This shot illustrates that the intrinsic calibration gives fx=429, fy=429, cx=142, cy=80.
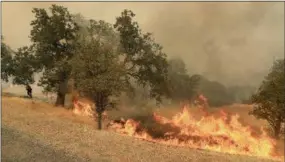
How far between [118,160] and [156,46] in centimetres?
3167

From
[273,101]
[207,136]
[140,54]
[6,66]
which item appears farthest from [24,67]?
[273,101]

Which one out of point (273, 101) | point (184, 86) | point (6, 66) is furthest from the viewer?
point (184, 86)

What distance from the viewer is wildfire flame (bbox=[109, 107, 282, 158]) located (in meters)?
48.8

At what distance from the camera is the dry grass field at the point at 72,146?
34219 millimetres

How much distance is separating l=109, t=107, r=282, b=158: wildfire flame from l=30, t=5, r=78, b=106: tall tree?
10.4 m

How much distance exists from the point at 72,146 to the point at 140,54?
28896 millimetres

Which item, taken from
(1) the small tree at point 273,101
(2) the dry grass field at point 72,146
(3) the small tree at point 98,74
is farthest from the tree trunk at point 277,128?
(3) the small tree at point 98,74

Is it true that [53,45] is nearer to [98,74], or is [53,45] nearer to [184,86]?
A: [98,74]

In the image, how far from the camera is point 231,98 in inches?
4080

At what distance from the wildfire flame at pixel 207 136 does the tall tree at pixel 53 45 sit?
34.1 feet

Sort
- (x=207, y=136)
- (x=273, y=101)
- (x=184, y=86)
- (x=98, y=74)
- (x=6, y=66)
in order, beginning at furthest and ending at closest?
(x=184, y=86)
(x=6, y=66)
(x=207, y=136)
(x=273, y=101)
(x=98, y=74)

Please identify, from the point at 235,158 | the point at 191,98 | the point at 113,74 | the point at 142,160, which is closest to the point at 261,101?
the point at 235,158

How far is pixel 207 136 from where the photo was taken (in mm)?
52031

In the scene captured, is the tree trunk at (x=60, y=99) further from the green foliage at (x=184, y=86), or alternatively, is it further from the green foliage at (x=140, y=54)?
the green foliage at (x=184, y=86)
